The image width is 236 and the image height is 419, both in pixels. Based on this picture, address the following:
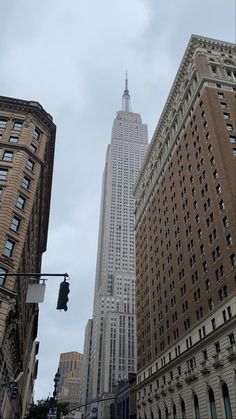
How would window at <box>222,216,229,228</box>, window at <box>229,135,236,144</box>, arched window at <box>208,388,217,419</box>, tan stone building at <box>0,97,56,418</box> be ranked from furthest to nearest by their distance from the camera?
window at <box>229,135,236,144</box> < window at <box>222,216,229,228</box> < arched window at <box>208,388,217,419</box> < tan stone building at <box>0,97,56,418</box>

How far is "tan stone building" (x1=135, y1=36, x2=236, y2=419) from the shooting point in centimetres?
4800

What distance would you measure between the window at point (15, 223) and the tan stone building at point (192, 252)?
2576 cm

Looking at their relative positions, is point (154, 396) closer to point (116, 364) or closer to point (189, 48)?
point (189, 48)

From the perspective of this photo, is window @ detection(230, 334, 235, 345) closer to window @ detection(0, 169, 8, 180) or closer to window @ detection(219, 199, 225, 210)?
window @ detection(219, 199, 225, 210)

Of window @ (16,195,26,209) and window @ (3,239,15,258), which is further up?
window @ (16,195,26,209)

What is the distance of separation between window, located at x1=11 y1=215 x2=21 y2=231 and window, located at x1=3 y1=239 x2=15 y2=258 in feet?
5.32

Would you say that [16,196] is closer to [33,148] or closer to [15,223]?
[15,223]

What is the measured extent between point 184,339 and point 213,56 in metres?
54.6

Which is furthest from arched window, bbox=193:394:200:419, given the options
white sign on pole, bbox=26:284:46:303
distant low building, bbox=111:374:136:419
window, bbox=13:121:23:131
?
distant low building, bbox=111:374:136:419

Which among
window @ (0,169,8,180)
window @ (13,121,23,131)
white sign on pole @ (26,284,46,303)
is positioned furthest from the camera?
window @ (13,121,23,131)

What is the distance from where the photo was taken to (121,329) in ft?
641

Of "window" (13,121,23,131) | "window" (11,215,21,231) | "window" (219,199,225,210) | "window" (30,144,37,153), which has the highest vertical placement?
"window" (13,121,23,131)

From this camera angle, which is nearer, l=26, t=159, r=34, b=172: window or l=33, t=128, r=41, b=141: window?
l=26, t=159, r=34, b=172: window

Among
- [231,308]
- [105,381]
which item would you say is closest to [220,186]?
[231,308]
